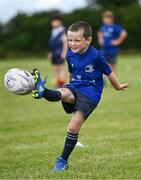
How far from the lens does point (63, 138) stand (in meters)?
8.92

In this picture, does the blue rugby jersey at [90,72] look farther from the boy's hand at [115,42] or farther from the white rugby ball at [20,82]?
the boy's hand at [115,42]

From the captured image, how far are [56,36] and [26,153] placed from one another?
31.2ft

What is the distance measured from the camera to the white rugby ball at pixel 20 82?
6348mm

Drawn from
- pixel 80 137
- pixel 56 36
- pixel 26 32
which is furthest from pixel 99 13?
pixel 80 137

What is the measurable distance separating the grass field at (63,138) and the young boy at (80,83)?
38 cm

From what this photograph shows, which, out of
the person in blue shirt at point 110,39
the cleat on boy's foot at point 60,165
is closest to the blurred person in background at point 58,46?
the person in blue shirt at point 110,39

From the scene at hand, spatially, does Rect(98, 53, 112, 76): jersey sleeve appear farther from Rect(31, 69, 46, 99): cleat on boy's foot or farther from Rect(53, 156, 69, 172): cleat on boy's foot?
Rect(53, 156, 69, 172): cleat on boy's foot

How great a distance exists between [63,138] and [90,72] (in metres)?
2.30

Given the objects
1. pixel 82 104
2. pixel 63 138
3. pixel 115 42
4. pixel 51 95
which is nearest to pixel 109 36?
pixel 115 42

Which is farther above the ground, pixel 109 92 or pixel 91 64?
pixel 91 64

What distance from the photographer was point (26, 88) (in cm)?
634

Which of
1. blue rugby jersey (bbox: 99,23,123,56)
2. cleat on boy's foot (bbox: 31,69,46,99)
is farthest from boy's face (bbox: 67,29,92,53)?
blue rugby jersey (bbox: 99,23,123,56)

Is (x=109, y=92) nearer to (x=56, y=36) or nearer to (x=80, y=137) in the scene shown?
(x=56, y=36)

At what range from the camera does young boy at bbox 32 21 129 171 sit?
6.69 m
